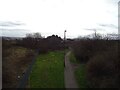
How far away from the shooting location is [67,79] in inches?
1219

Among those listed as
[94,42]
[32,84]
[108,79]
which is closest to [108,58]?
[108,79]

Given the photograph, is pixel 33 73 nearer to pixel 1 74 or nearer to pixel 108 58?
pixel 1 74

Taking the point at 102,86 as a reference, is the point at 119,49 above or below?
above

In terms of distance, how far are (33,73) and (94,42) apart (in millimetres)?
10302

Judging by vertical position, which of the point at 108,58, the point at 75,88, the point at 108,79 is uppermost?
the point at 108,58

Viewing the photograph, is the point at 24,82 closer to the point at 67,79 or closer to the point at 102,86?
the point at 67,79

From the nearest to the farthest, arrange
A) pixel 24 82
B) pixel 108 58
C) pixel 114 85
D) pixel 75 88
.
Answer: pixel 114 85, pixel 108 58, pixel 75 88, pixel 24 82

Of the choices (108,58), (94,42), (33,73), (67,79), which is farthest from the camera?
(94,42)

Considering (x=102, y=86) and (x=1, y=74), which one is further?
(x=1, y=74)

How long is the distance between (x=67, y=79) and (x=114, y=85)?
10874mm

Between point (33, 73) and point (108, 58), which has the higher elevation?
point (108, 58)

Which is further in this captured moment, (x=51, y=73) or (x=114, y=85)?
(x=51, y=73)

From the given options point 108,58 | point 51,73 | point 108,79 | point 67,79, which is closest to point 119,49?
point 108,58

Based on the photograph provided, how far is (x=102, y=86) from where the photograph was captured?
21.1 m
